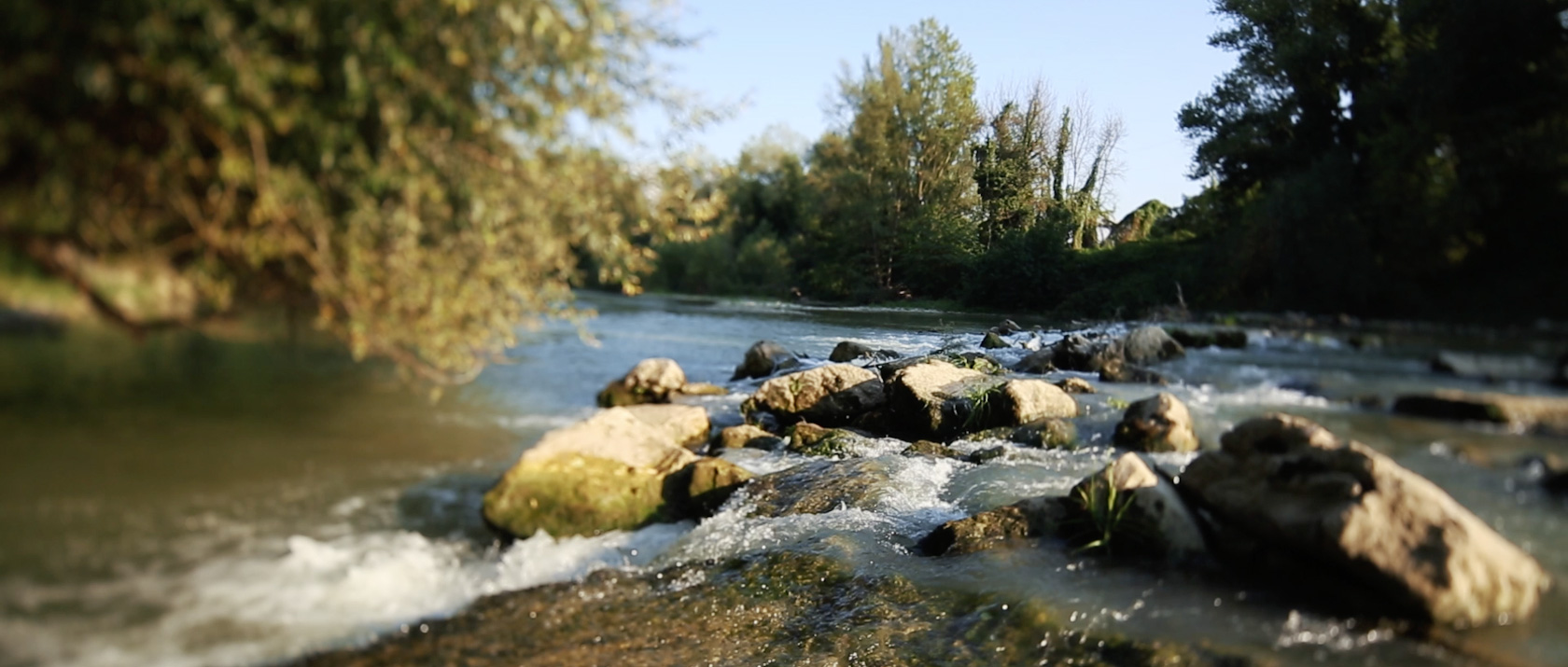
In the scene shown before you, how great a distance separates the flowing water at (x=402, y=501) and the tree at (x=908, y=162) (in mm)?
631

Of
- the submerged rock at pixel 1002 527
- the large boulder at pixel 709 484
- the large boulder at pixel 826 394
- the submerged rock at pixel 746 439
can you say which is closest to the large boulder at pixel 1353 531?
the submerged rock at pixel 1002 527

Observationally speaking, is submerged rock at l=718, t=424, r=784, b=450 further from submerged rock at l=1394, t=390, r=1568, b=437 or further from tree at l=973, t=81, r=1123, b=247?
submerged rock at l=1394, t=390, r=1568, b=437

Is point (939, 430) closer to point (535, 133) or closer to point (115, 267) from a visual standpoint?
point (535, 133)

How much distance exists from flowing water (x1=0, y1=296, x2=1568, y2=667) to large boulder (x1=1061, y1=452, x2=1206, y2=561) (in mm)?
201

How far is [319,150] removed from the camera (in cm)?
293

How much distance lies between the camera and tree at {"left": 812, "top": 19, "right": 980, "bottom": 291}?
7.25 m

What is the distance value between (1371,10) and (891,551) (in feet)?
15.5

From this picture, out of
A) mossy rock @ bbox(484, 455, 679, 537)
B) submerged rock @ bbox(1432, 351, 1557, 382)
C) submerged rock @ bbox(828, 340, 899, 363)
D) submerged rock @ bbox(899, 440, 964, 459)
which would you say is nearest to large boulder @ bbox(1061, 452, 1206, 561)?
submerged rock @ bbox(1432, 351, 1557, 382)

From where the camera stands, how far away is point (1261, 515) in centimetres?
475

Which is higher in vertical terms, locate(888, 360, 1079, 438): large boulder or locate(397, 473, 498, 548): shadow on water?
locate(888, 360, 1079, 438): large boulder

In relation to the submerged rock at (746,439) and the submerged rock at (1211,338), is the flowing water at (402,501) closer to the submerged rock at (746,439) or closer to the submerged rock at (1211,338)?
the submerged rock at (1211,338)

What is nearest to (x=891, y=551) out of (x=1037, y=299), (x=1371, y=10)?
(x=1037, y=299)

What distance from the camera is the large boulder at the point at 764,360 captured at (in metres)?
12.0

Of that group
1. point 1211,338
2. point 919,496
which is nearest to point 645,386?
point 919,496
